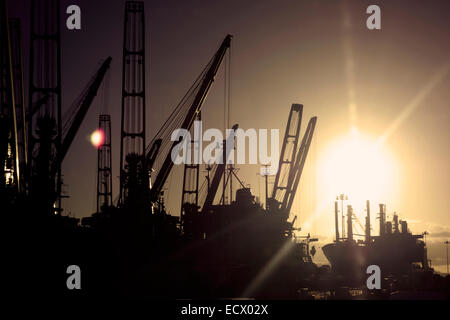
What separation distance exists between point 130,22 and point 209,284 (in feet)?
87.7

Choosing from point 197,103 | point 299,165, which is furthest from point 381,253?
point 197,103

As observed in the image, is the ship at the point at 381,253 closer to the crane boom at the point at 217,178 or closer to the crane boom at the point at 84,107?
the crane boom at the point at 217,178

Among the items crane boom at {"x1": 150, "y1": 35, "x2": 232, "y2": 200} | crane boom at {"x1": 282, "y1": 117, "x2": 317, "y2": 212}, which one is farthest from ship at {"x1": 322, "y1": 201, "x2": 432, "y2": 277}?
crane boom at {"x1": 150, "y1": 35, "x2": 232, "y2": 200}

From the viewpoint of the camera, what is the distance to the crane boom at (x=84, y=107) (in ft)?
207

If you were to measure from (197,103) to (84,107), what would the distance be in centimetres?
1392

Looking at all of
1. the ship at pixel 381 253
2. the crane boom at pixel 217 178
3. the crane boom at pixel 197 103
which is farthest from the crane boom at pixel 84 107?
the ship at pixel 381 253

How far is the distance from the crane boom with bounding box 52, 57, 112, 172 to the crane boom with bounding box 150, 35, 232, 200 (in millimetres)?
11286

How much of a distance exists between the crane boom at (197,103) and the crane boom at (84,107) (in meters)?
11.3

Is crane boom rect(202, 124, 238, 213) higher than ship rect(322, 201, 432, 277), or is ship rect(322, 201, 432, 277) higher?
crane boom rect(202, 124, 238, 213)

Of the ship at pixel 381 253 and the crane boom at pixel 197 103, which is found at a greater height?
the crane boom at pixel 197 103

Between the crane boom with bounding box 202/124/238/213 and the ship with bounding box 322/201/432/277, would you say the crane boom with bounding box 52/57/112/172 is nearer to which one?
the crane boom with bounding box 202/124/238/213

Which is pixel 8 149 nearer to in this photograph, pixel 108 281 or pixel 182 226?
pixel 108 281

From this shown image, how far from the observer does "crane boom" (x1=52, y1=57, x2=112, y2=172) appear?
63156 millimetres
